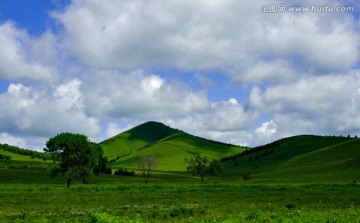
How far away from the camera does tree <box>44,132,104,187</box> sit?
321 ft

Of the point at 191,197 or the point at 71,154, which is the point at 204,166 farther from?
the point at 191,197

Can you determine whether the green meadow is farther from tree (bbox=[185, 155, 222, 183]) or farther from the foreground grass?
tree (bbox=[185, 155, 222, 183])

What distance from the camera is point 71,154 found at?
9931 centimetres

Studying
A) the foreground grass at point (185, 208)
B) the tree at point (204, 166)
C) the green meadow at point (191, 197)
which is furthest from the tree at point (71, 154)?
the tree at point (204, 166)

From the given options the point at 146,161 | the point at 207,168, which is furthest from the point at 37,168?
the point at 207,168

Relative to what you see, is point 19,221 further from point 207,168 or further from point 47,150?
point 207,168

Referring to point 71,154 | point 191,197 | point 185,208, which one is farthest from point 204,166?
point 185,208

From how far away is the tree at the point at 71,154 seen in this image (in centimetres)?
9794

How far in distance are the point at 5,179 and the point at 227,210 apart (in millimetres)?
101655

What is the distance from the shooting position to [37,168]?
17400 centimetres

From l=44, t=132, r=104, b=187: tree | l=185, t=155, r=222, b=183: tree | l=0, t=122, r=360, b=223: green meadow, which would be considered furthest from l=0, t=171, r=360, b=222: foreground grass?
l=185, t=155, r=222, b=183: tree

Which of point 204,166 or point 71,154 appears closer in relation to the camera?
point 71,154

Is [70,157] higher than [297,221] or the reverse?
higher

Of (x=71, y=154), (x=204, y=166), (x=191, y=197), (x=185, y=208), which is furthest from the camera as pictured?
(x=204, y=166)
